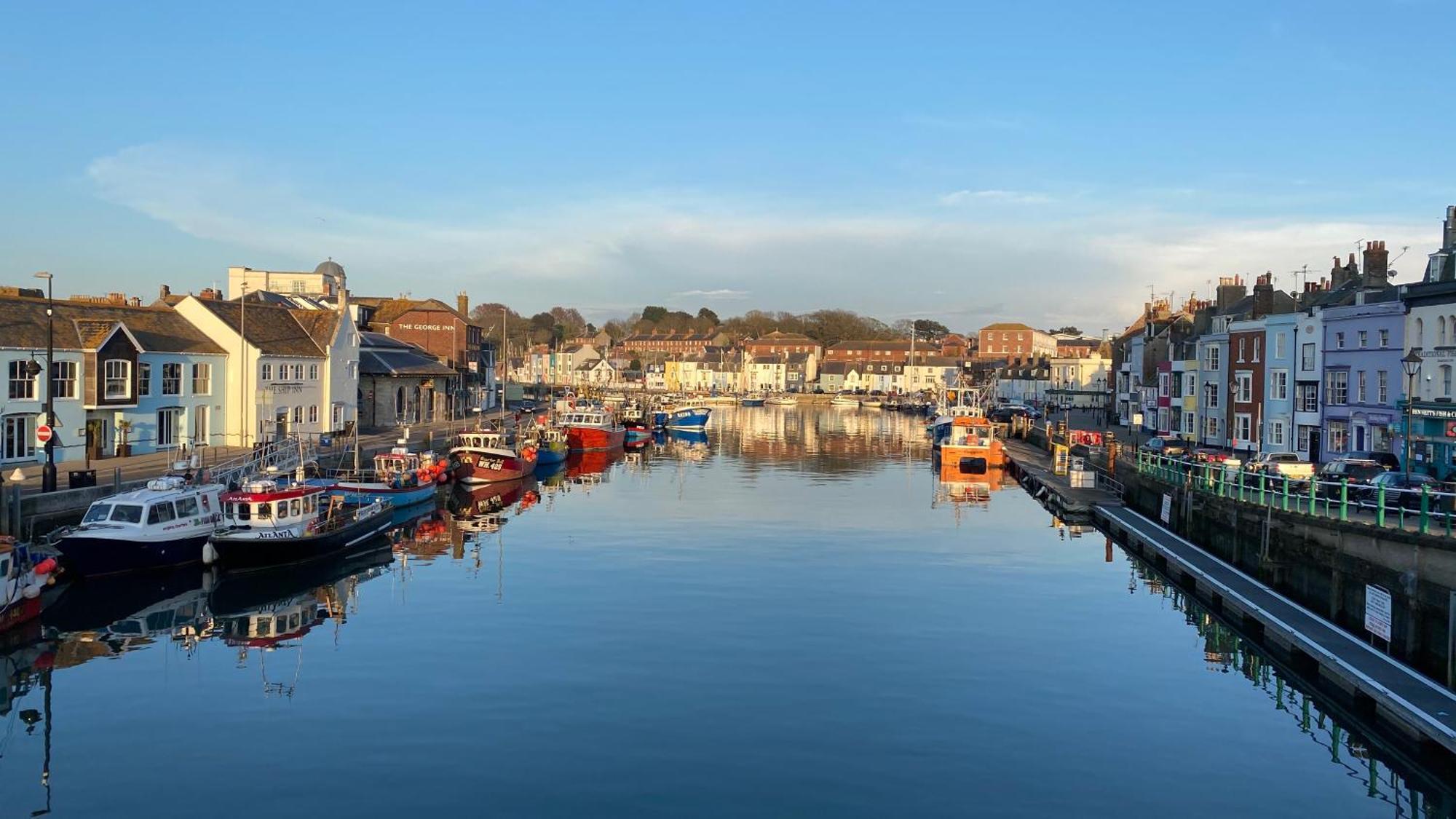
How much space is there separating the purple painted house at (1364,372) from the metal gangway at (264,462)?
41.4m

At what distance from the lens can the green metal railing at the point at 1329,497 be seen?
2470 centimetres

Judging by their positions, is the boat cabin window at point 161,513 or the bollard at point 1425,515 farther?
the boat cabin window at point 161,513

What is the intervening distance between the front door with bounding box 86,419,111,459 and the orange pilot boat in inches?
1780

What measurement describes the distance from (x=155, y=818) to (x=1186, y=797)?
15009 millimetres

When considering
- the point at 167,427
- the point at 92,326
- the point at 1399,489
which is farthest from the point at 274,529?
the point at 1399,489

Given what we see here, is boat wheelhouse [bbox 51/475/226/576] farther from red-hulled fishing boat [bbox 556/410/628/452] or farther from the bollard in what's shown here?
red-hulled fishing boat [bbox 556/410/628/452]

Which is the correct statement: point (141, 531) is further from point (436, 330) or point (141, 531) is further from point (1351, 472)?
point (436, 330)

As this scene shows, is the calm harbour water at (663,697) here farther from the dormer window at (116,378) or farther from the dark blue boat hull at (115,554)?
the dormer window at (116,378)

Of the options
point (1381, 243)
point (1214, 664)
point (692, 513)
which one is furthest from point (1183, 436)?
point (1214, 664)

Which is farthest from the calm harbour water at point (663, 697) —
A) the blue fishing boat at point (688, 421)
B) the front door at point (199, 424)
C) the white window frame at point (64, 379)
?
the blue fishing boat at point (688, 421)

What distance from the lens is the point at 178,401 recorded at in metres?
52.5

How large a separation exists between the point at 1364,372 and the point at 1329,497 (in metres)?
18.6

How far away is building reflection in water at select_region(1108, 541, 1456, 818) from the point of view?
1819 centimetres

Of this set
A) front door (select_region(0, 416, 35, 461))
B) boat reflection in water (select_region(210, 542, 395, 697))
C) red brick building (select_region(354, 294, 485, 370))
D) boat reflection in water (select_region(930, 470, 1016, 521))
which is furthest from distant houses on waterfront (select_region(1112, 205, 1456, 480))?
red brick building (select_region(354, 294, 485, 370))
